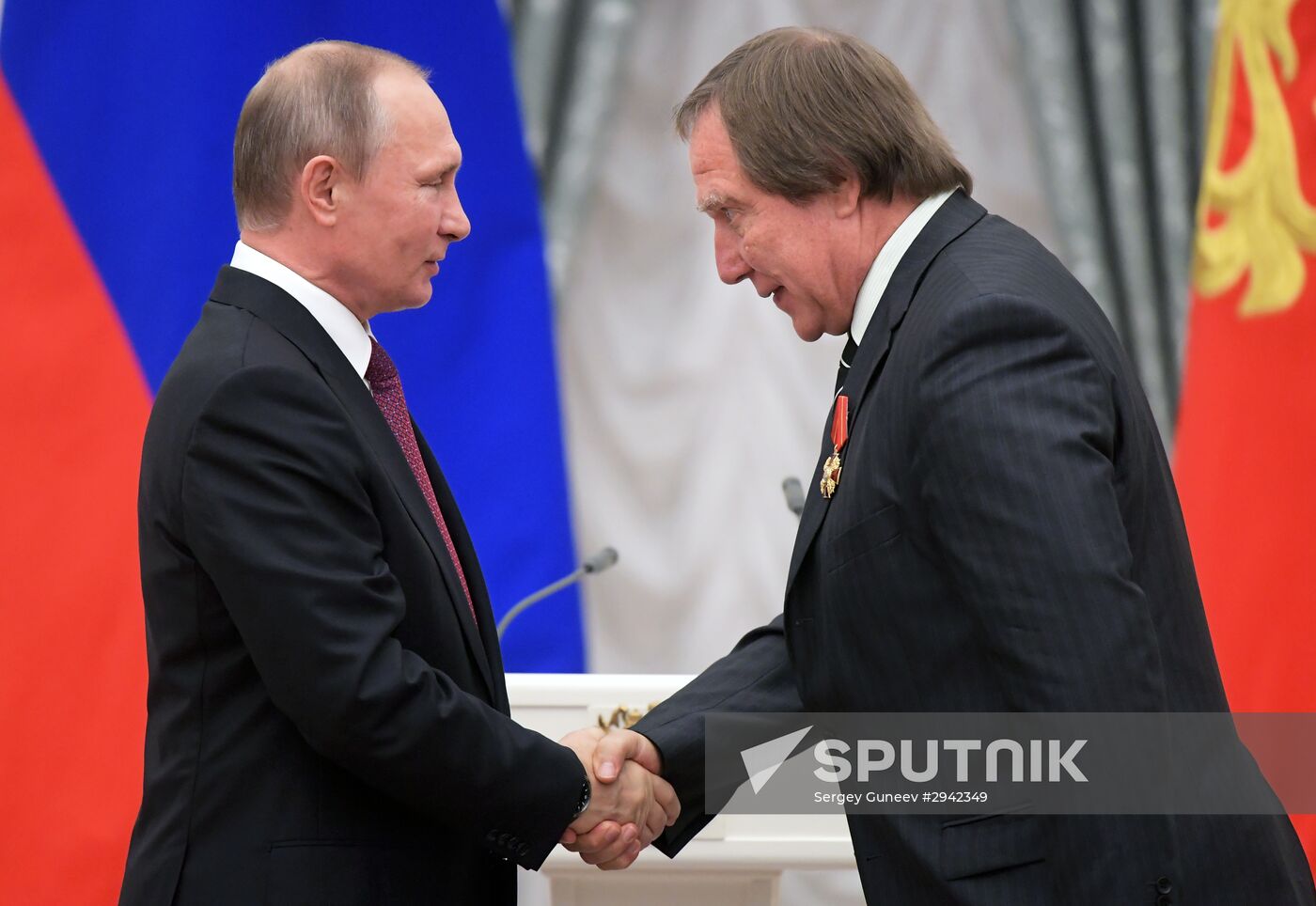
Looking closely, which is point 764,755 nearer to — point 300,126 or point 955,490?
point 955,490

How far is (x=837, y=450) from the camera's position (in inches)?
72.3

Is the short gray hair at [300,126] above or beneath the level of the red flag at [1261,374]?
above

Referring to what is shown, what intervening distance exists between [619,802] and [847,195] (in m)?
1.00

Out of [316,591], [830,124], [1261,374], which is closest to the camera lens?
[316,591]

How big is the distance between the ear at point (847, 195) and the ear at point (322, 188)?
2.16 ft

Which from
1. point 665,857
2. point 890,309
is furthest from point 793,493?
point 890,309

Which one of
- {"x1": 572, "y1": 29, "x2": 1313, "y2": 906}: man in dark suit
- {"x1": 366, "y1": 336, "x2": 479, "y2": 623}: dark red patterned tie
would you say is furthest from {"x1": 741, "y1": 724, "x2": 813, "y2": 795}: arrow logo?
{"x1": 366, "y1": 336, "x2": 479, "y2": 623}: dark red patterned tie

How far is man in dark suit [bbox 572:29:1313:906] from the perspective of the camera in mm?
1446

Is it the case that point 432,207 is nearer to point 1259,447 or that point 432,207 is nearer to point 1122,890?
point 1122,890

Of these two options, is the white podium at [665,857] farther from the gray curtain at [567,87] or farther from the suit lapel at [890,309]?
the gray curtain at [567,87]

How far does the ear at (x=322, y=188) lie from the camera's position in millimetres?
1835

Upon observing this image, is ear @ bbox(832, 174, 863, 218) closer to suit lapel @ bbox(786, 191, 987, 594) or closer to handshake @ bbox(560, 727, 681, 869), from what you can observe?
suit lapel @ bbox(786, 191, 987, 594)

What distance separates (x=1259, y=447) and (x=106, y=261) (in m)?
3.03

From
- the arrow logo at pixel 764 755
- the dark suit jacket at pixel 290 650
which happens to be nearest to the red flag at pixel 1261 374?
the arrow logo at pixel 764 755
